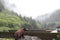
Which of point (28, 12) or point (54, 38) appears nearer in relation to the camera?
point (54, 38)

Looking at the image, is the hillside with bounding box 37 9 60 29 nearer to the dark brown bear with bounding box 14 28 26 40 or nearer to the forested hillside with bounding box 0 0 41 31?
the forested hillside with bounding box 0 0 41 31

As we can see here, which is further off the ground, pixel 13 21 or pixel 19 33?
pixel 13 21

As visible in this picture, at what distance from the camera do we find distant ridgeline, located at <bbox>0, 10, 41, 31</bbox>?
2406mm

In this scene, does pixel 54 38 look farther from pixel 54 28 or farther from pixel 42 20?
pixel 42 20

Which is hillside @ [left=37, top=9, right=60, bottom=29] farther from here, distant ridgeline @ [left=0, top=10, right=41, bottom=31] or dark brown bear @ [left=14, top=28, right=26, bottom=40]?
dark brown bear @ [left=14, top=28, right=26, bottom=40]

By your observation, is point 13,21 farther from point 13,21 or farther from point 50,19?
point 50,19

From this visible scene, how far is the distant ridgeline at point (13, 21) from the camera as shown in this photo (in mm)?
2406

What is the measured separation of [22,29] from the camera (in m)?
2.41

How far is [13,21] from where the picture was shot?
245 centimetres

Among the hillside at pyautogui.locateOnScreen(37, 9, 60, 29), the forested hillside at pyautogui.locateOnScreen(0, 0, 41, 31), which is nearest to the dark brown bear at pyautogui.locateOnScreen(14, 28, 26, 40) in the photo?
the forested hillside at pyautogui.locateOnScreen(0, 0, 41, 31)

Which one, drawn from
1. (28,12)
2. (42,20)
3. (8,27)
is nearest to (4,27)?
(8,27)

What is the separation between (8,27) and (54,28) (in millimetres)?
723

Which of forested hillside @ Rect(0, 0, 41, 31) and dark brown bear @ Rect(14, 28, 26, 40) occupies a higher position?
forested hillside @ Rect(0, 0, 41, 31)

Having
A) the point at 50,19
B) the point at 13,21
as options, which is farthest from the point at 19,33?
the point at 50,19
